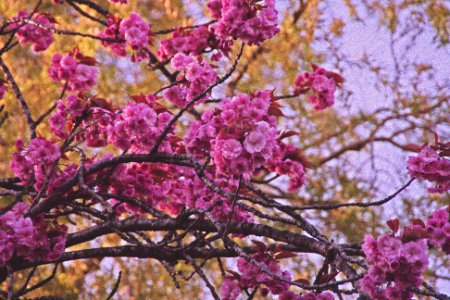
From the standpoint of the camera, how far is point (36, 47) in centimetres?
479

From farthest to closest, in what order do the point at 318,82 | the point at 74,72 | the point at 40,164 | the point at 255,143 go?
1. the point at 318,82
2. the point at 74,72
3. the point at 40,164
4. the point at 255,143

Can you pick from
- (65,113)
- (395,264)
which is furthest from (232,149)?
(65,113)

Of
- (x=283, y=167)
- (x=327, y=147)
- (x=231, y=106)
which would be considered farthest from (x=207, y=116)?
(x=327, y=147)

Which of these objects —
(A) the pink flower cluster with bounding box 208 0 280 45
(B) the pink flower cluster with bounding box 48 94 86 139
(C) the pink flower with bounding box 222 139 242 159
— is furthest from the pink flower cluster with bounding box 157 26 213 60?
(C) the pink flower with bounding box 222 139 242 159

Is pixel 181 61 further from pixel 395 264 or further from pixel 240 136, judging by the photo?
pixel 395 264

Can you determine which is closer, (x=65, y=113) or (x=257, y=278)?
(x=257, y=278)

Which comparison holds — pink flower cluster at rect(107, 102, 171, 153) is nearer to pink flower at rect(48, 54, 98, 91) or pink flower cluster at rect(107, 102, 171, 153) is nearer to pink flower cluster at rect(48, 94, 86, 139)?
pink flower cluster at rect(48, 94, 86, 139)

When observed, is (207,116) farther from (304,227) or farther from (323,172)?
(323,172)

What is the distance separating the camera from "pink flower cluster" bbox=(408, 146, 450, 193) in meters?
3.09

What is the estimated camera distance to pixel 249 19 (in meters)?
3.32

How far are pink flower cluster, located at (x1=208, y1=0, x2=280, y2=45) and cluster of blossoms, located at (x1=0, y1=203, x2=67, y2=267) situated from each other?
1.39 metres

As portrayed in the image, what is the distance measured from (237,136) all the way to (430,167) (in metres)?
1.18

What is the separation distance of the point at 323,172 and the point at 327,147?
1.54 ft

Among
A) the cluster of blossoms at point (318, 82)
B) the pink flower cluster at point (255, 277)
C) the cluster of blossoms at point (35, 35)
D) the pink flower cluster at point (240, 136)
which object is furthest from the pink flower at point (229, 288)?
the cluster of blossoms at point (35, 35)
